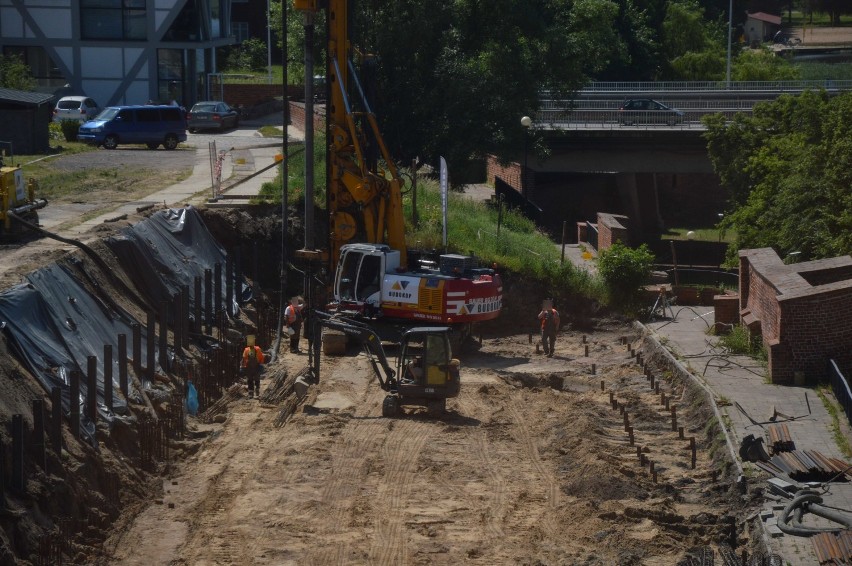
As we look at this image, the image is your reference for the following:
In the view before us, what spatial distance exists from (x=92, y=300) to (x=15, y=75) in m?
31.3

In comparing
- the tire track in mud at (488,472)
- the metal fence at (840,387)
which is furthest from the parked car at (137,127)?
the metal fence at (840,387)

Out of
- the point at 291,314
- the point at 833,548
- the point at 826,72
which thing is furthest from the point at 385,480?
the point at 826,72

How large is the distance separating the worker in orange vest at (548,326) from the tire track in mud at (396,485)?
6.31 metres

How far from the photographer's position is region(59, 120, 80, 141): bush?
4778 centimetres

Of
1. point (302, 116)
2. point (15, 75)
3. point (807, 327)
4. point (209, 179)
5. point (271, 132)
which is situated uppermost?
point (15, 75)

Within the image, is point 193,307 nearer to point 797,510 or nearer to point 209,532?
point 209,532

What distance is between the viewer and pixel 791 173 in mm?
32188

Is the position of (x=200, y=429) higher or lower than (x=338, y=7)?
lower

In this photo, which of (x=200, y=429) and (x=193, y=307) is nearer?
(x=200, y=429)

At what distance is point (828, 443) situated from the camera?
1891cm

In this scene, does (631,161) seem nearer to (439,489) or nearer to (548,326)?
(548,326)

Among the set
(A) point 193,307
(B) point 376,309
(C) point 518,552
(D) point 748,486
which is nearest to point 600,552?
(C) point 518,552

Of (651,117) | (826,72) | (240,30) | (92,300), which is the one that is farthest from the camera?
(240,30)

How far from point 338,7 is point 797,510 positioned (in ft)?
59.0
